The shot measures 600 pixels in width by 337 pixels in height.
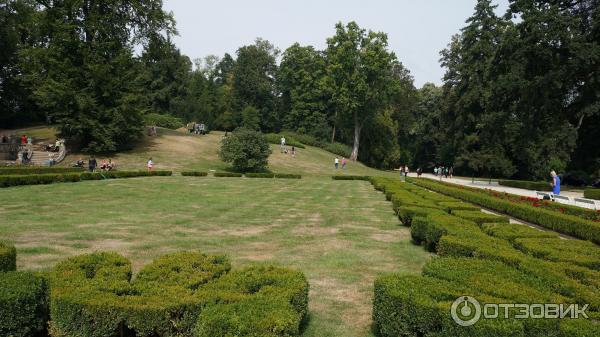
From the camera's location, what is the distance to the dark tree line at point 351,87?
31.8 metres

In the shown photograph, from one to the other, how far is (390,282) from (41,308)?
4.00m

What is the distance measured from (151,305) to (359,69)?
52.9 m

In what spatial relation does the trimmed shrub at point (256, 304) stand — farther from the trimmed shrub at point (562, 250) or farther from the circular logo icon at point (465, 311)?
the trimmed shrub at point (562, 250)

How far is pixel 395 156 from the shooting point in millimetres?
63156

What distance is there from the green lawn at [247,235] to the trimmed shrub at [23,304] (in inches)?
98.6

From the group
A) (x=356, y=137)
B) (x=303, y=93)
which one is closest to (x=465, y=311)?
(x=356, y=137)

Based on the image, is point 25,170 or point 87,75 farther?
point 87,75

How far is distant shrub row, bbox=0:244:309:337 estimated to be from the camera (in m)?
3.93

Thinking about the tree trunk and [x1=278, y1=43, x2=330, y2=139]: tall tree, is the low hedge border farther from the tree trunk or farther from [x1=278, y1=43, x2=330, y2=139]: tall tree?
[x1=278, y1=43, x2=330, y2=139]: tall tree

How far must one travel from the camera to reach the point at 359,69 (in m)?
54.3

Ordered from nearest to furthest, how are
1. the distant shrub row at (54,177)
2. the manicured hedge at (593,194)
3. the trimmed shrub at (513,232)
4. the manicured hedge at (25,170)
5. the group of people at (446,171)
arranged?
the trimmed shrub at (513,232) < the distant shrub row at (54,177) < the manicured hedge at (25,170) < the manicured hedge at (593,194) < the group of people at (446,171)

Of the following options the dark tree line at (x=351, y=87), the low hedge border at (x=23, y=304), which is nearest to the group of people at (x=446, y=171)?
the dark tree line at (x=351, y=87)

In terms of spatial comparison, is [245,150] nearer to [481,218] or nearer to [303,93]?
[481,218]

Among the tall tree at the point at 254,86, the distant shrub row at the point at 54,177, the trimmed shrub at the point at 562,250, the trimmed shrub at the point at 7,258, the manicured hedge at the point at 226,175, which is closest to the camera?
the trimmed shrub at the point at 7,258
